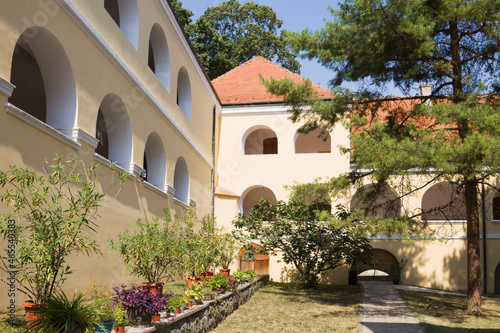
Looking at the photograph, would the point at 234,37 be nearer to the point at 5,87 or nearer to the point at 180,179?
the point at 180,179

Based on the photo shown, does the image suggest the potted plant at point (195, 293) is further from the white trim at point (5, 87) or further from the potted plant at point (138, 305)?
the white trim at point (5, 87)

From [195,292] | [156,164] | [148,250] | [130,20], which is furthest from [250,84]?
[195,292]

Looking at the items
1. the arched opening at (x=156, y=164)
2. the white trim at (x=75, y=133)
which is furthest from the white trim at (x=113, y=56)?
the white trim at (x=75, y=133)

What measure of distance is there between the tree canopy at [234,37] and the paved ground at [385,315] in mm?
17847

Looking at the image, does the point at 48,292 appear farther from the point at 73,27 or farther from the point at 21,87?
the point at 21,87

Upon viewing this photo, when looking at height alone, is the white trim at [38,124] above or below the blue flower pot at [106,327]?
above

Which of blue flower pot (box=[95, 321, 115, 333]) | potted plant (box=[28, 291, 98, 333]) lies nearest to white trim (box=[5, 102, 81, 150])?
potted plant (box=[28, 291, 98, 333])

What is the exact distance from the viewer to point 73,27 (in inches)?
342

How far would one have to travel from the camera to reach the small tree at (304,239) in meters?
16.2

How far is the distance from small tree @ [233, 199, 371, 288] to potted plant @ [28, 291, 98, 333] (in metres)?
11.4

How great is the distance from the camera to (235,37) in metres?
32.5

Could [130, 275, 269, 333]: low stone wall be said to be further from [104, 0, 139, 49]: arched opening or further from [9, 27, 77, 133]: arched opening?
[104, 0, 139, 49]: arched opening

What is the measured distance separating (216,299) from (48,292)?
444cm

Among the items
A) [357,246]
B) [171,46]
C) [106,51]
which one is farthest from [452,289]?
[106,51]
